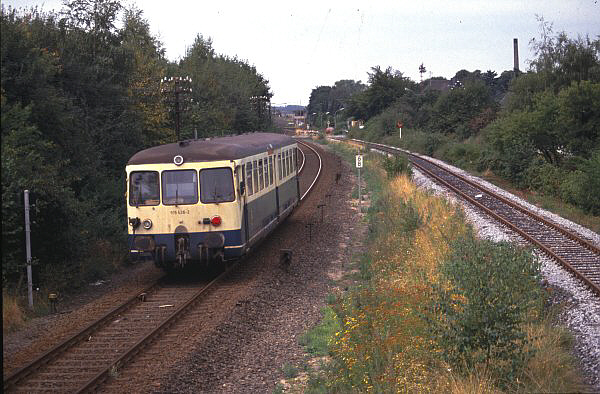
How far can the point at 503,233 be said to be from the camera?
61.3 ft

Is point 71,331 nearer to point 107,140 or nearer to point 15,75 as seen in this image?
point 15,75

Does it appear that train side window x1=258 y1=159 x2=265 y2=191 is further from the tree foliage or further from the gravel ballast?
the gravel ballast

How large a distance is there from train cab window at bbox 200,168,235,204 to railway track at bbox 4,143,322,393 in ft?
5.91

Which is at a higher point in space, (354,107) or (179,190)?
(354,107)

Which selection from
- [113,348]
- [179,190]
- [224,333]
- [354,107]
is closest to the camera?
[113,348]

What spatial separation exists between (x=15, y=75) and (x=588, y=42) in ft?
124

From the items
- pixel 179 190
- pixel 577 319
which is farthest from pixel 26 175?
pixel 577 319

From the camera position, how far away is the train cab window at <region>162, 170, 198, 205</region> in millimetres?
14422

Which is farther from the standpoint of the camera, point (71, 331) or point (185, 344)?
point (71, 331)

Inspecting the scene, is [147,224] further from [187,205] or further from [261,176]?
[261,176]

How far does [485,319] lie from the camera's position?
808 cm

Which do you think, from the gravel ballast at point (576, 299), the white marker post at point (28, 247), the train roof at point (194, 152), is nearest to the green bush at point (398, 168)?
the gravel ballast at point (576, 299)

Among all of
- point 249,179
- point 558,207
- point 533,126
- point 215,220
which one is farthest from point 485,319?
point 533,126

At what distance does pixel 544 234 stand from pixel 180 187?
9.69m
